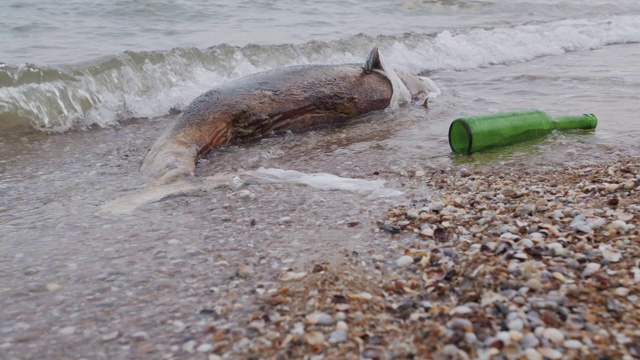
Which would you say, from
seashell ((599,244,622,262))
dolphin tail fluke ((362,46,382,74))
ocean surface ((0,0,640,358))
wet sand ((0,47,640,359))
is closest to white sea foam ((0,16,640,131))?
ocean surface ((0,0,640,358))

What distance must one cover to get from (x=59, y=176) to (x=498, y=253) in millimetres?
3310

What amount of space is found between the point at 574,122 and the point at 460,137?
4.03ft

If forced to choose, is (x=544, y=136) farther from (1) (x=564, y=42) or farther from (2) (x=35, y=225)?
(1) (x=564, y=42)

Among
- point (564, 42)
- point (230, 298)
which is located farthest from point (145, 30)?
point (230, 298)

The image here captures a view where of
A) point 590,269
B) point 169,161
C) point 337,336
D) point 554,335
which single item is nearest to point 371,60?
point 169,161

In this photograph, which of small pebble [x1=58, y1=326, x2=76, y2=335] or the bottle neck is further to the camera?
the bottle neck

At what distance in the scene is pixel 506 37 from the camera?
1095cm

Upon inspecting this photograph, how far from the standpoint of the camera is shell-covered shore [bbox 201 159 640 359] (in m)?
1.92

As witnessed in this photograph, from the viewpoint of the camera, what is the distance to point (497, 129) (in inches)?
181

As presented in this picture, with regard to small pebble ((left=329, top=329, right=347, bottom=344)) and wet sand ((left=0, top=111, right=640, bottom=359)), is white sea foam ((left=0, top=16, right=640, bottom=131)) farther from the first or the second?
small pebble ((left=329, top=329, right=347, bottom=344))

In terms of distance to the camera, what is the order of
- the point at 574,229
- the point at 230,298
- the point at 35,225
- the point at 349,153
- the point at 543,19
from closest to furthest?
1. the point at 230,298
2. the point at 574,229
3. the point at 35,225
4. the point at 349,153
5. the point at 543,19

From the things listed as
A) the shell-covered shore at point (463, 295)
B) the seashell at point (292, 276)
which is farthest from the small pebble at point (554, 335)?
the seashell at point (292, 276)

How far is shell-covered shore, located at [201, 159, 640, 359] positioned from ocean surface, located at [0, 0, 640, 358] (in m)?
0.34

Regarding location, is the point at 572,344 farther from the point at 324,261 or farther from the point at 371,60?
the point at 371,60
